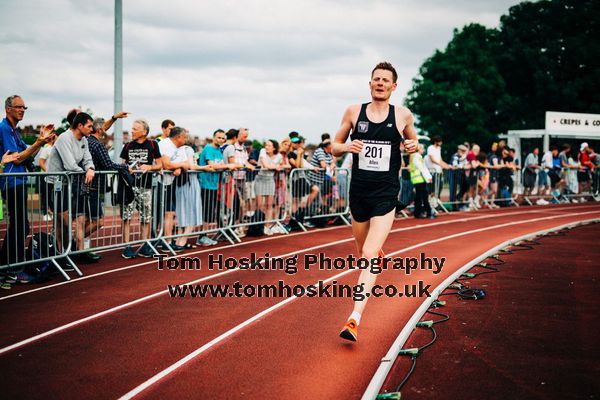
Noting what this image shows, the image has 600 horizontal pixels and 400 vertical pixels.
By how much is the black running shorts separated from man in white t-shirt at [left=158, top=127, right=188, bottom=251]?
525 cm

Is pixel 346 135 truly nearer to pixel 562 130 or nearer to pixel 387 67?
pixel 387 67

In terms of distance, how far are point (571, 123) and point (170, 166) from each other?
26377 mm

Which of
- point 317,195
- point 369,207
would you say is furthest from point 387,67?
point 317,195

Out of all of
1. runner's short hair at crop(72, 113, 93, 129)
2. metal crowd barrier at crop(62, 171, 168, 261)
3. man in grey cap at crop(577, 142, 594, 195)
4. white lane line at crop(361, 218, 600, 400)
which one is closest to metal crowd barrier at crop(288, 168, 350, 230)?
metal crowd barrier at crop(62, 171, 168, 261)

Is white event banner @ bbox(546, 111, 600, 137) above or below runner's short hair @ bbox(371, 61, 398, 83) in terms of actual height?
above

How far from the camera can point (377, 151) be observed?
555cm

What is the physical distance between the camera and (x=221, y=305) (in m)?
6.80

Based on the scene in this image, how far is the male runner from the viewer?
5.52 m

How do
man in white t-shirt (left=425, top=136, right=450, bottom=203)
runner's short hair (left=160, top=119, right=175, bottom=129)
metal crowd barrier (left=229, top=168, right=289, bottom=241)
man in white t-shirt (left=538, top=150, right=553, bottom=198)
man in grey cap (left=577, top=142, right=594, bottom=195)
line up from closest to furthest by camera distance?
runner's short hair (left=160, top=119, right=175, bottom=129) → metal crowd barrier (left=229, top=168, right=289, bottom=241) → man in white t-shirt (left=425, top=136, right=450, bottom=203) → man in white t-shirt (left=538, top=150, right=553, bottom=198) → man in grey cap (left=577, top=142, right=594, bottom=195)

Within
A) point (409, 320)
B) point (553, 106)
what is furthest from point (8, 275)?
point (553, 106)

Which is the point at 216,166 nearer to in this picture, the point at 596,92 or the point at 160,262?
the point at 160,262

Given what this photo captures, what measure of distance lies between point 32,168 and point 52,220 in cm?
95

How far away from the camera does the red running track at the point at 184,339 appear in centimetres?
438

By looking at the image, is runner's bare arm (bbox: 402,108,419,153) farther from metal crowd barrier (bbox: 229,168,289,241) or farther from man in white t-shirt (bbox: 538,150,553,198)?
man in white t-shirt (bbox: 538,150,553,198)
